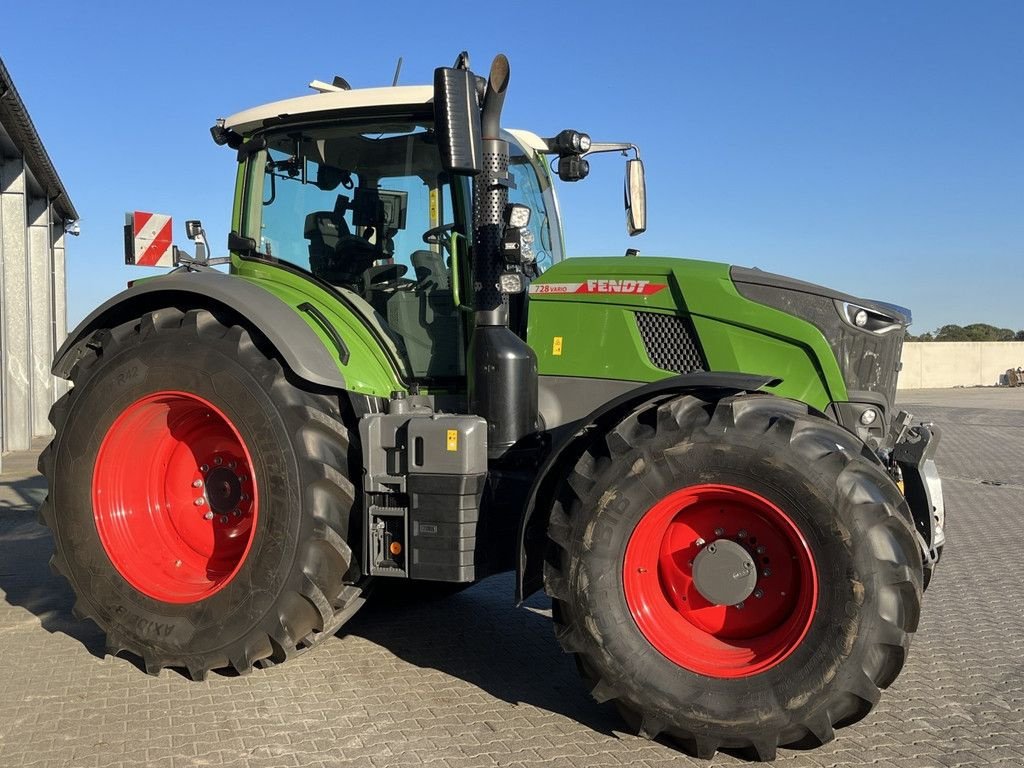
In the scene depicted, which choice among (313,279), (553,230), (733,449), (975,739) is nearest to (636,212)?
(553,230)

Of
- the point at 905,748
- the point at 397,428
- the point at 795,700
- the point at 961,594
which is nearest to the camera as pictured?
the point at 795,700

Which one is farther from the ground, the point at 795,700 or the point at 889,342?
the point at 889,342

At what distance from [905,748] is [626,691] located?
3.40 feet

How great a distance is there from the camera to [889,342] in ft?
13.4

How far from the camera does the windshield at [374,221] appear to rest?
4473 mm

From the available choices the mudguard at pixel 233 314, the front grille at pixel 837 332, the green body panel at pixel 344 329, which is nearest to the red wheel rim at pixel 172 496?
the mudguard at pixel 233 314

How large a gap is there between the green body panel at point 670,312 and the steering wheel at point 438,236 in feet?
1.63

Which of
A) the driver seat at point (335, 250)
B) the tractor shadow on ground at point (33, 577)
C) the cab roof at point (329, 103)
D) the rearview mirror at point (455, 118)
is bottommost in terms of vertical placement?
the tractor shadow on ground at point (33, 577)

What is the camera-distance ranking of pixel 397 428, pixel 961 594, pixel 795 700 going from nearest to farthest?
pixel 795 700 → pixel 397 428 → pixel 961 594

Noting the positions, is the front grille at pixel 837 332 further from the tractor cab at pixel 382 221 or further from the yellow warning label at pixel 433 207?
the yellow warning label at pixel 433 207

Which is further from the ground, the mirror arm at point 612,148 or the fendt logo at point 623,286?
the mirror arm at point 612,148

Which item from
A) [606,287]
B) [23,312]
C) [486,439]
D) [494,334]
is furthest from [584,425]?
[23,312]

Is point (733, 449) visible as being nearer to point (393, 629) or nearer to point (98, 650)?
point (393, 629)

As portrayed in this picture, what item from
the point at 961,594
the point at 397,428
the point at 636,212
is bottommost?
the point at 961,594
